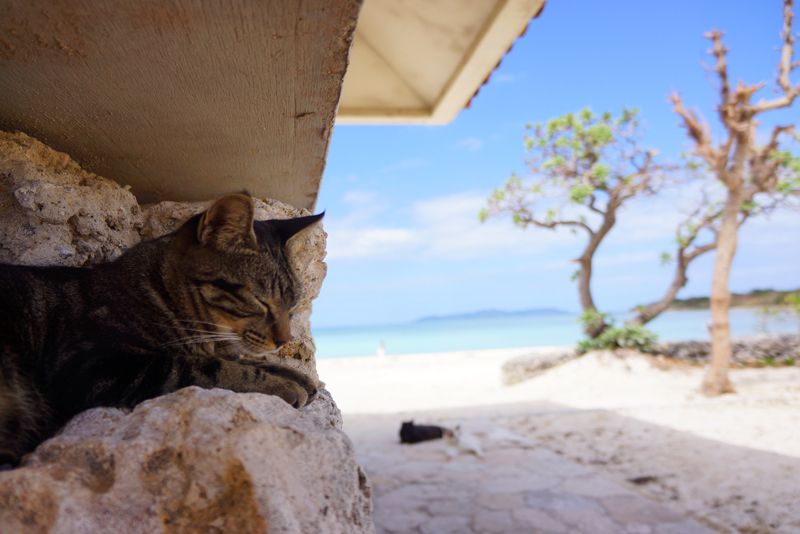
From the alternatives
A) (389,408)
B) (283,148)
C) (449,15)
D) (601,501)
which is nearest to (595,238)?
(389,408)

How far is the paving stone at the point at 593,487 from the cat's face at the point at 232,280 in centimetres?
336

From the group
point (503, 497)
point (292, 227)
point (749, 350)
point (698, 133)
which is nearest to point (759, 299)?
point (749, 350)

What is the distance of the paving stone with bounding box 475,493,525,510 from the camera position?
3.57 metres

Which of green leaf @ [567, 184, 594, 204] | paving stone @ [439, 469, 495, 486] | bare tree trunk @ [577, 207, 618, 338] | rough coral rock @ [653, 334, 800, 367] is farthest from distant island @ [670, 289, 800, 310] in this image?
paving stone @ [439, 469, 495, 486]

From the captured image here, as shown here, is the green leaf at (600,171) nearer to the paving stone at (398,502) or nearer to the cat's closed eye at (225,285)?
the paving stone at (398,502)

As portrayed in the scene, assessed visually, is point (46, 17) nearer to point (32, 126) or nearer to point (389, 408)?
point (32, 126)

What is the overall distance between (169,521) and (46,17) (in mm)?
1016

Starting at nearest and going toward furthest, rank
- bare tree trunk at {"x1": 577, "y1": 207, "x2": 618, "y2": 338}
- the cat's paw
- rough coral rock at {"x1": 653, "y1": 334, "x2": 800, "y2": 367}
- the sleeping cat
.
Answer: the sleeping cat < the cat's paw < rough coral rock at {"x1": 653, "y1": 334, "x2": 800, "y2": 367} < bare tree trunk at {"x1": 577, "y1": 207, "x2": 618, "y2": 338}

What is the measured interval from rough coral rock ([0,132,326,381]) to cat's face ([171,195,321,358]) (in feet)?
0.83

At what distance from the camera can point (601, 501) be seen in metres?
3.60

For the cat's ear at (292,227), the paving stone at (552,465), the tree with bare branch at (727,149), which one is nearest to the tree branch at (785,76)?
the tree with bare branch at (727,149)

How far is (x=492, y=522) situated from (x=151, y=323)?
9.58ft

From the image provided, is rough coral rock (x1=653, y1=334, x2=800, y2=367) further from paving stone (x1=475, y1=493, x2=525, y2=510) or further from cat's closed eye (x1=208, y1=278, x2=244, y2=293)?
cat's closed eye (x1=208, y1=278, x2=244, y2=293)

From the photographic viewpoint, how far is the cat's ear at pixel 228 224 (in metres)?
1.37
